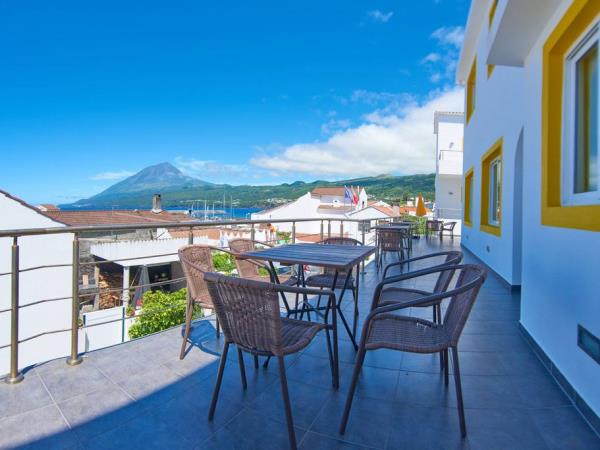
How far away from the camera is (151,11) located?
16.4 m

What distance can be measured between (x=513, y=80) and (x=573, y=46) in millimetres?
2741

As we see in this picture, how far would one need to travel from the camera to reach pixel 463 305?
5.32ft

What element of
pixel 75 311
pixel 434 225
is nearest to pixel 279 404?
pixel 75 311

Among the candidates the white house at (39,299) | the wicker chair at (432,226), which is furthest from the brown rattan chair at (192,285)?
the wicker chair at (432,226)

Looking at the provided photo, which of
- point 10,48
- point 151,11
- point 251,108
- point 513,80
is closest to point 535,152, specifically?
point 513,80

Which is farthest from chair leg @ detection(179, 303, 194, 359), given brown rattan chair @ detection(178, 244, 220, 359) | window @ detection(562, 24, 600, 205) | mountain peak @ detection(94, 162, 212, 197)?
mountain peak @ detection(94, 162, 212, 197)

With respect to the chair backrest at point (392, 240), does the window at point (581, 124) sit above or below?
above

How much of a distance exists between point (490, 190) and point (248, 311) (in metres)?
6.94

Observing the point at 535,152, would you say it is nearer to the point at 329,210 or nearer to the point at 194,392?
the point at 194,392

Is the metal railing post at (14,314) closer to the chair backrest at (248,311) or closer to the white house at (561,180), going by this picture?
the chair backrest at (248,311)

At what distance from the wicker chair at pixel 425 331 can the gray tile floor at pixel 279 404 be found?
0.18 m

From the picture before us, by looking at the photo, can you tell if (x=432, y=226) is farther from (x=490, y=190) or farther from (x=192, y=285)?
(x=192, y=285)

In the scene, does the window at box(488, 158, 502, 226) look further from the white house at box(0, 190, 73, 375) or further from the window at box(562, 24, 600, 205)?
the white house at box(0, 190, 73, 375)

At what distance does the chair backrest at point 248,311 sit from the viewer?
4.73 feet
